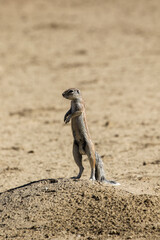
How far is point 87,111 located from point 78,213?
667 centimetres

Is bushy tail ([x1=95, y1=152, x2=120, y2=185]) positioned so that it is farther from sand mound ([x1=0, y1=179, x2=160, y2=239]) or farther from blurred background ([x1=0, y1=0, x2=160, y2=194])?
blurred background ([x1=0, y1=0, x2=160, y2=194])

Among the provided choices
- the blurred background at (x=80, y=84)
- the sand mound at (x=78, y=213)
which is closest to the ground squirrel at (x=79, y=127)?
the sand mound at (x=78, y=213)

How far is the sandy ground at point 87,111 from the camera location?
20.4ft

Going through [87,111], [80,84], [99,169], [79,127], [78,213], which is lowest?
[78,213]

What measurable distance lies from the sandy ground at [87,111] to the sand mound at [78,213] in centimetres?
1

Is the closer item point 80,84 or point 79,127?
point 79,127

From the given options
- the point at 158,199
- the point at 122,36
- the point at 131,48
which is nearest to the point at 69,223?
the point at 158,199

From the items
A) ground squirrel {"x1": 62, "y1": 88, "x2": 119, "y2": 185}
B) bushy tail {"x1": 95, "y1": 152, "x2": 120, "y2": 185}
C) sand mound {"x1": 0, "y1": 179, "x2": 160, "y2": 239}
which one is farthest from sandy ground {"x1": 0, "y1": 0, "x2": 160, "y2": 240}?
ground squirrel {"x1": 62, "y1": 88, "x2": 119, "y2": 185}

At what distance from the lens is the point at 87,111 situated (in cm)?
Answer: 1270

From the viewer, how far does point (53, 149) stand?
9.92m

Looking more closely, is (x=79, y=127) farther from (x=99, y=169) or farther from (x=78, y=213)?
(x=78, y=213)

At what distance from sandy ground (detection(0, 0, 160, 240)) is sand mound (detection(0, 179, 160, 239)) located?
0.01m

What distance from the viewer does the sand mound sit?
5.98 metres

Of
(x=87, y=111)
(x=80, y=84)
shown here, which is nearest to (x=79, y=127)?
(x=87, y=111)
